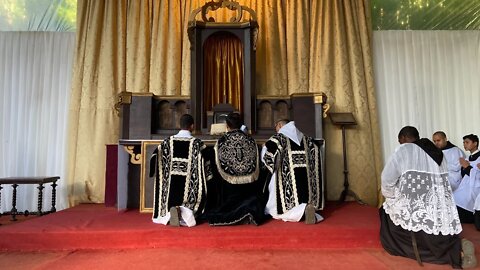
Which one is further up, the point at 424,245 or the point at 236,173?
the point at 236,173

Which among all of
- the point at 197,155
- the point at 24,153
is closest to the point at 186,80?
the point at 197,155

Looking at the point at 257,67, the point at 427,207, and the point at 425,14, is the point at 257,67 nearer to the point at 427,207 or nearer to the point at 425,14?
the point at 425,14

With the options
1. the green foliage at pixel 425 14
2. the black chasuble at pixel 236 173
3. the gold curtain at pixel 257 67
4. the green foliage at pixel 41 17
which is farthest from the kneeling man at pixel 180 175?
the green foliage at pixel 425 14

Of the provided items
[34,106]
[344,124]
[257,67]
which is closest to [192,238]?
[344,124]

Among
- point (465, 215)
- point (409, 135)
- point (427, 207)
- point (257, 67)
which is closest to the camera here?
point (427, 207)

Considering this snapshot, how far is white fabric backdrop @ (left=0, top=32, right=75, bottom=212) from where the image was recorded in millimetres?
7070

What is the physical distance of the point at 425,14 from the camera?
7695mm

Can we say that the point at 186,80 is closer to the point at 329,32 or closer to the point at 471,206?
the point at 329,32

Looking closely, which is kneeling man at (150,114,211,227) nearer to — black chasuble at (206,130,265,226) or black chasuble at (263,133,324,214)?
black chasuble at (206,130,265,226)

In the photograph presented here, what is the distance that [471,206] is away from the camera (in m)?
5.06

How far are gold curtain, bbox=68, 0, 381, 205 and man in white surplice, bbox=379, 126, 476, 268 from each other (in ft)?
10.9

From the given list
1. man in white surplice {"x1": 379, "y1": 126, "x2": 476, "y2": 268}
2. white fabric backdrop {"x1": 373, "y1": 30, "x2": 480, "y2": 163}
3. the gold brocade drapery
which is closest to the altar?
the gold brocade drapery

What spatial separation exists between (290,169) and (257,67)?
3041 millimetres

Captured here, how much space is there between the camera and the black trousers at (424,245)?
330 centimetres
